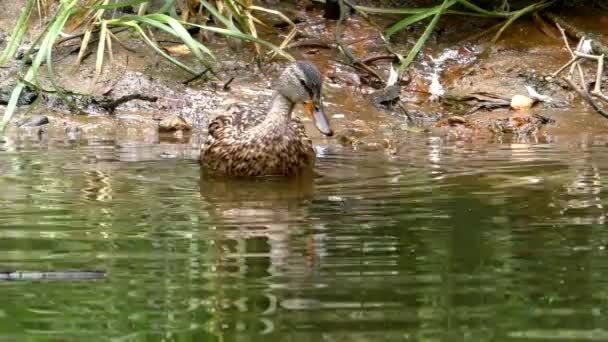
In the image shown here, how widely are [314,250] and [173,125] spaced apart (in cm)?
496

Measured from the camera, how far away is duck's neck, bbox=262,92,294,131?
7.53 meters

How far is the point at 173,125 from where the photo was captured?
9273 millimetres

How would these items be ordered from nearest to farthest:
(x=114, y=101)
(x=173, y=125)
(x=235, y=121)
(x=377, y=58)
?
(x=235, y=121)
(x=173, y=125)
(x=114, y=101)
(x=377, y=58)

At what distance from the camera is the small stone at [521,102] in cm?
992

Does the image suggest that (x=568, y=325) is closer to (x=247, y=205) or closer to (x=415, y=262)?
(x=415, y=262)

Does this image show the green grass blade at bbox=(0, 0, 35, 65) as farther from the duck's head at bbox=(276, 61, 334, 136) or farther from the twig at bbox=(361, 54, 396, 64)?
the twig at bbox=(361, 54, 396, 64)

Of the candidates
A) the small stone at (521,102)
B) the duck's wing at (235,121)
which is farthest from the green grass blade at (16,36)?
the small stone at (521,102)

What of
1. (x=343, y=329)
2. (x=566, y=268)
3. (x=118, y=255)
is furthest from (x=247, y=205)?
(x=343, y=329)

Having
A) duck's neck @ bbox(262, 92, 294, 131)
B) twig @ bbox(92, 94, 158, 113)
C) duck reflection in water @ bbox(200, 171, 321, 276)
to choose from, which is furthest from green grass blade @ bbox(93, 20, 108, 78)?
duck reflection in water @ bbox(200, 171, 321, 276)

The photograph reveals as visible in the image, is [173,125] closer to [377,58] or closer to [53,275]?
[377,58]

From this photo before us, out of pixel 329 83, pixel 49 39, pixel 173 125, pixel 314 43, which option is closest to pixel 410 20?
pixel 329 83

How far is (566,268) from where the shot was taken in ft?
13.3

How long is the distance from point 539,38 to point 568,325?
790 cm

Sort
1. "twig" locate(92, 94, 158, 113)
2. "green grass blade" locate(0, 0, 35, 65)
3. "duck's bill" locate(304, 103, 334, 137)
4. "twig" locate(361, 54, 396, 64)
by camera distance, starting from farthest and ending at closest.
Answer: "twig" locate(361, 54, 396, 64)
"twig" locate(92, 94, 158, 113)
"green grass blade" locate(0, 0, 35, 65)
"duck's bill" locate(304, 103, 334, 137)
